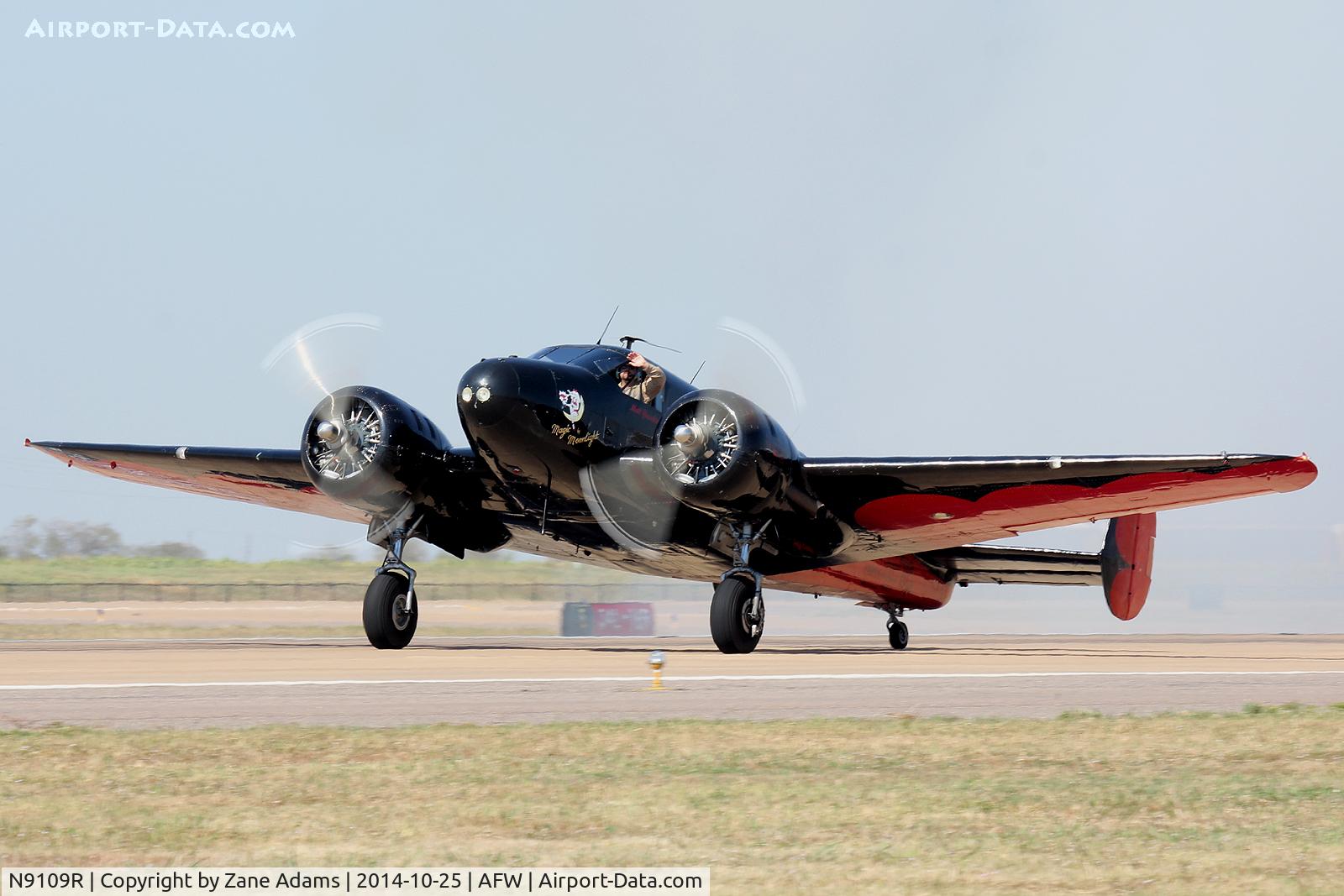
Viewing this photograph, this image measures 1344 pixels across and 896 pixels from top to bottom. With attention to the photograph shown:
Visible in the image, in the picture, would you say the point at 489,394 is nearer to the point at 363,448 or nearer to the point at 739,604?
the point at 363,448

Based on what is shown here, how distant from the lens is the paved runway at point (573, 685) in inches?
487

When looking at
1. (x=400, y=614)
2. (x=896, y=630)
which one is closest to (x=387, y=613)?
(x=400, y=614)

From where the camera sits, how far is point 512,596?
166 feet

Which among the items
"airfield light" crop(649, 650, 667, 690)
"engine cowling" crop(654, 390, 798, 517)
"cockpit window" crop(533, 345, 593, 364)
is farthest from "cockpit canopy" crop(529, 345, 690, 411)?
"airfield light" crop(649, 650, 667, 690)

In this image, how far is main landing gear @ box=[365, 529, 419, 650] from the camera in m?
22.5

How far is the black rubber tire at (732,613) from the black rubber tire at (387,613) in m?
5.19

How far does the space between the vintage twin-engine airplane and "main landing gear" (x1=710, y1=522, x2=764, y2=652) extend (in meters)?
0.03

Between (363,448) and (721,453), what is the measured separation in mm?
5982

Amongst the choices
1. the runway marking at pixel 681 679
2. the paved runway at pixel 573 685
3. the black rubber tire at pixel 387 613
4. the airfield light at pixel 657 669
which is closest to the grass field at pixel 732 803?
the paved runway at pixel 573 685

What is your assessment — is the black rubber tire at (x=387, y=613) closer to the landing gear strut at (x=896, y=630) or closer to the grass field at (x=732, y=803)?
the grass field at (x=732, y=803)

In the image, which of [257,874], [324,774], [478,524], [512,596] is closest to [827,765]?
[324,774]

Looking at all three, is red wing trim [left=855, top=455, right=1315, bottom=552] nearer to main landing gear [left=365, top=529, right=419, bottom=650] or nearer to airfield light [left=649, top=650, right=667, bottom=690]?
main landing gear [left=365, top=529, right=419, bottom=650]

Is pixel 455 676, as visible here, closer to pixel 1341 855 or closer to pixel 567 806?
pixel 567 806

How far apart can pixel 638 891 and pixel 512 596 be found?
1778 inches
